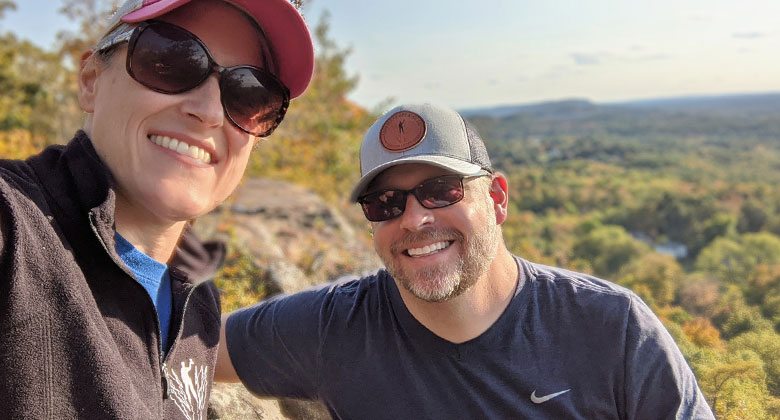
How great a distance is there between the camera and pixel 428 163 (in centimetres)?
220

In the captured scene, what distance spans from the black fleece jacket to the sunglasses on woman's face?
277 mm

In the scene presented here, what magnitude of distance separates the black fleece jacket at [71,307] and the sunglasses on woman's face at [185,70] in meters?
0.28

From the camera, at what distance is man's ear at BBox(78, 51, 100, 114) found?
1.71 m

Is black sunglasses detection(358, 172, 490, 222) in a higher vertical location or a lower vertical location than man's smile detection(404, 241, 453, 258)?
higher

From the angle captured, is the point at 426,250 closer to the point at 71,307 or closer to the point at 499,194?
the point at 499,194

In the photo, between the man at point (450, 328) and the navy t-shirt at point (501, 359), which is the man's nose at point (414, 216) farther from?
the navy t-shirt at point (501, 359)

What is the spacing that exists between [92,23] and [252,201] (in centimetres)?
689

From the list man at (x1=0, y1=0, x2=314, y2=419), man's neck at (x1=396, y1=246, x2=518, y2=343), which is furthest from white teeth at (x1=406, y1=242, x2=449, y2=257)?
man at (x1=0, y1=0, x2=314, y2=419)

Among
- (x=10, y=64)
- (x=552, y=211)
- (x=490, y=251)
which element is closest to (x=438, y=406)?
(x=490, y=251)

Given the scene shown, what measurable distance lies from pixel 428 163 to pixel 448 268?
1.48 feet

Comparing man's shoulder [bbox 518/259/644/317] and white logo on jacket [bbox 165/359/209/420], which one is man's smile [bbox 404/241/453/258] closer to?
man's shoulder [bbox 518/259/644/317]

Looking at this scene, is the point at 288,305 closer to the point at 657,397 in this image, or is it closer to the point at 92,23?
the point at 657,397

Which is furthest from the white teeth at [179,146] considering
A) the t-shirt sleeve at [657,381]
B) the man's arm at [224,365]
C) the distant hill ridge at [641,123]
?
the distant hill ridge at [641,123]

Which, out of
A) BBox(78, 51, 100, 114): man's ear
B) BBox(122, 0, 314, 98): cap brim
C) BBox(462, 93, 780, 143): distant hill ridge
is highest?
BBox(122, 0, 314, 98): cap brim
